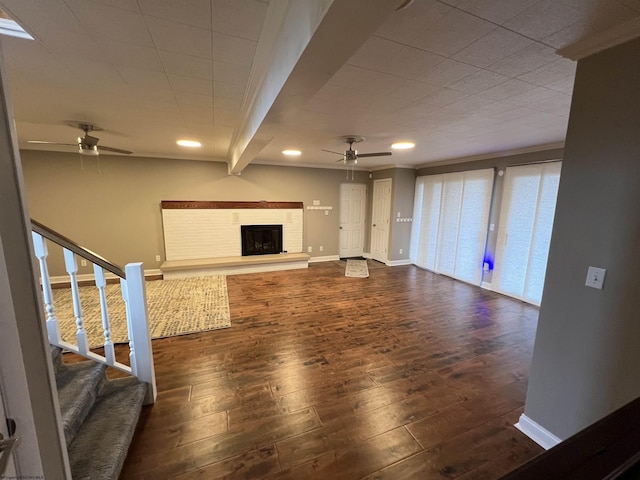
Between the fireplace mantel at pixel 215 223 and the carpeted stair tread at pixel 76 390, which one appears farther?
the fireplace mantel at pixel 215 223

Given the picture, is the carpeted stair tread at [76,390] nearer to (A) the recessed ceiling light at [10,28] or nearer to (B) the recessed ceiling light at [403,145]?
(A) the recessed ceiling light at [10,28]

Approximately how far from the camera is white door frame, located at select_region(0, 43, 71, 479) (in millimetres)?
696

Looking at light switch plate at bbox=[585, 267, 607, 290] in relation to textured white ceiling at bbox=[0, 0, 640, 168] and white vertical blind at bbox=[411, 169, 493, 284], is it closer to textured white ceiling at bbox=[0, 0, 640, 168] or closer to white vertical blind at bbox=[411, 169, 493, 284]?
textured white ceiling at bbox=[0, 0, 640, 168]

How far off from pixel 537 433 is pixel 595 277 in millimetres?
1138

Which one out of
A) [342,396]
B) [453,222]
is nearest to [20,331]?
[342,396]

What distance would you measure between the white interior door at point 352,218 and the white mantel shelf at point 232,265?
1.35 m

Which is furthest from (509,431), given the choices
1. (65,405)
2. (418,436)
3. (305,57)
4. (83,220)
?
(83,220)

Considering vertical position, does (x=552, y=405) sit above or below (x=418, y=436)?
above

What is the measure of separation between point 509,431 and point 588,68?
7.60 feet

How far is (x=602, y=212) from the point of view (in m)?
1.40

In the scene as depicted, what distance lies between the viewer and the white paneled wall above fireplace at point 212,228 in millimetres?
5280

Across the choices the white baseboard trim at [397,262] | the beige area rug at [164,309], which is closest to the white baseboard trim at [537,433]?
the beige area rug at [164,309]

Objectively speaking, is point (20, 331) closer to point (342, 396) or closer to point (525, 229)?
point (342, 396)

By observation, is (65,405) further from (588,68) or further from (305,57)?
(588,68)
